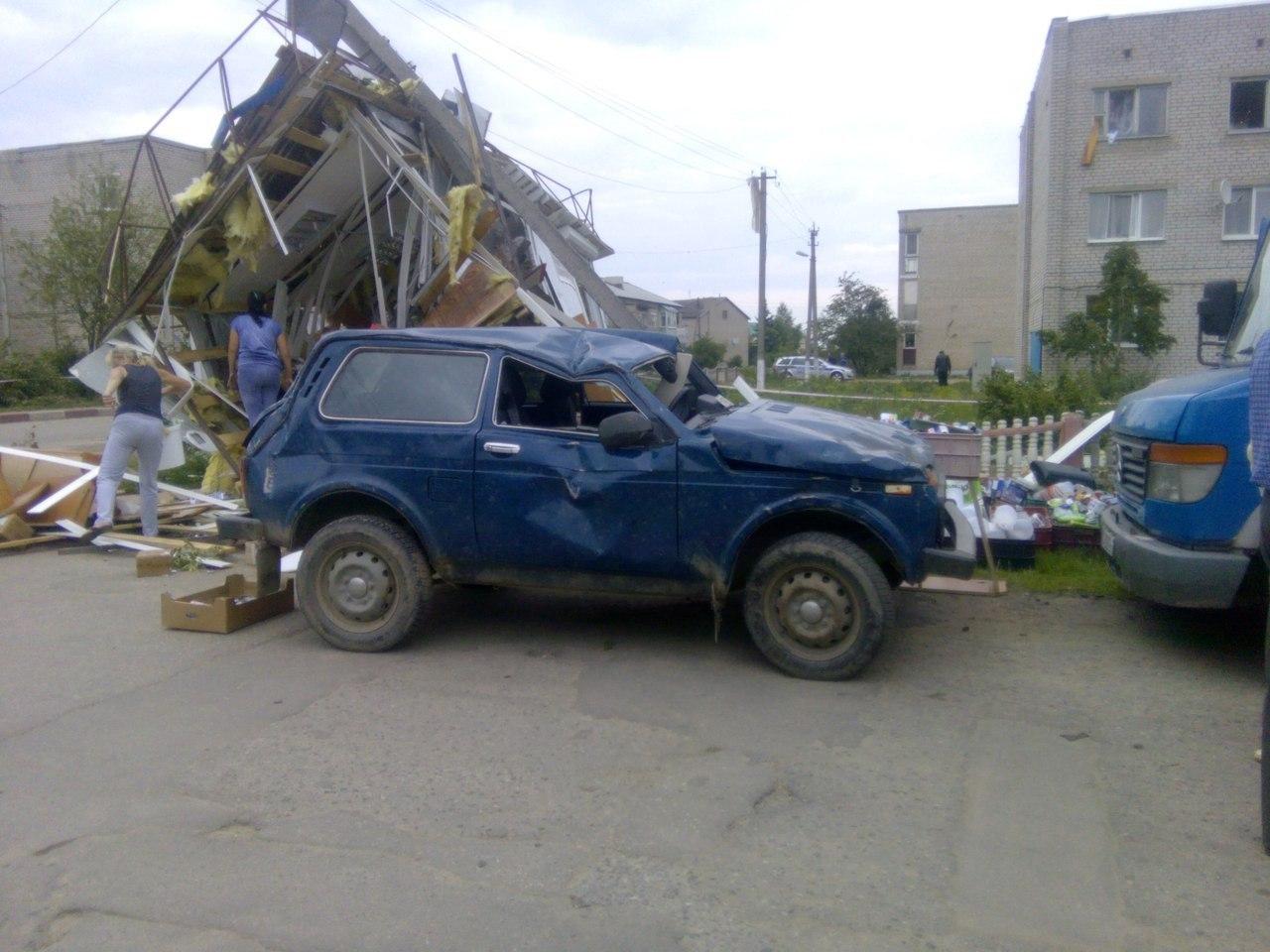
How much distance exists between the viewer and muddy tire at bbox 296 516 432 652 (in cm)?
618

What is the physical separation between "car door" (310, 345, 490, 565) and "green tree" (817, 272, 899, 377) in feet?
167

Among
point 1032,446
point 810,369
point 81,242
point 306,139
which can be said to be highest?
point 81,242

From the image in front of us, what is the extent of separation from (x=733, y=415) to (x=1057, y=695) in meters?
2.22

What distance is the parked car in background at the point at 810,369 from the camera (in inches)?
1936

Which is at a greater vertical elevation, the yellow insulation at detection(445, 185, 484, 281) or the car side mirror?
the yellow insulation at detection(445, 185, 484, 281)

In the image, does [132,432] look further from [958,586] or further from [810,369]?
[810,369]

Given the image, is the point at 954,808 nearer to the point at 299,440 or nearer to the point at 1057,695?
the point at 1057,695

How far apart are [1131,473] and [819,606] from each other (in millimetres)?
2046

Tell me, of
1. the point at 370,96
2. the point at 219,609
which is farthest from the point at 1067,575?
the point at 370,96

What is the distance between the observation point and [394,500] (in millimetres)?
6141

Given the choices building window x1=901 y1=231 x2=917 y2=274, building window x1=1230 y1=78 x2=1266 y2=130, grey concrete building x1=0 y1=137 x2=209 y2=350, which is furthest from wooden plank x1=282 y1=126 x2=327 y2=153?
building window x1=901 y1=231 x2=917 y2=274

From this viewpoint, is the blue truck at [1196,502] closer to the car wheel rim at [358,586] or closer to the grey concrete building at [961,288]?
the car wheel rim at [358,586]

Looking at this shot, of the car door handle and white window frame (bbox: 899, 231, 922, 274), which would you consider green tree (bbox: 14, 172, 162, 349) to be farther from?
white window frame (bbox: 899, 231, 922, 274)

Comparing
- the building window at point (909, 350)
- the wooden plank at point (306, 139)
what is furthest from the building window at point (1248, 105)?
the building window at point (909, 350)
